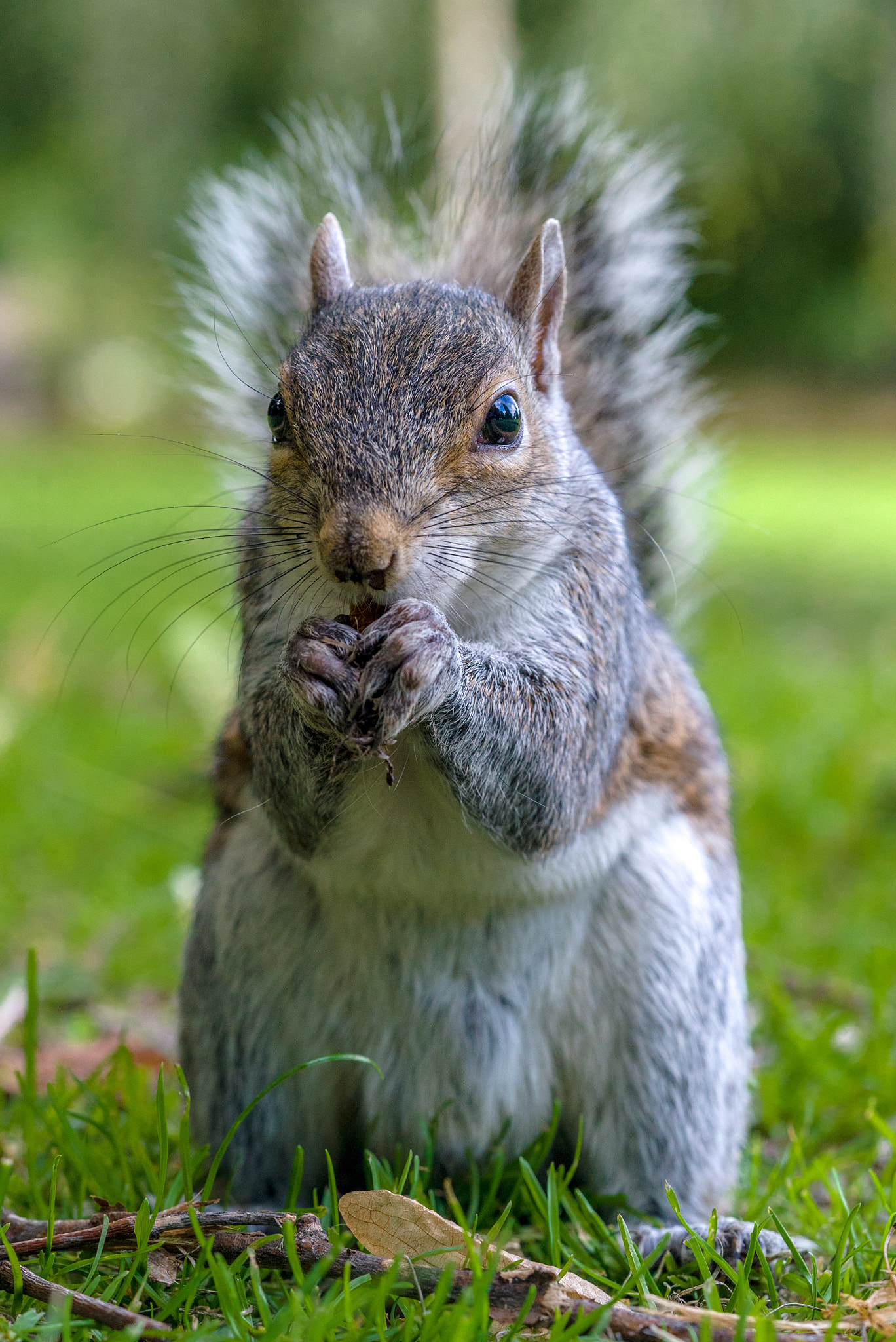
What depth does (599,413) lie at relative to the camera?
7.86 ft

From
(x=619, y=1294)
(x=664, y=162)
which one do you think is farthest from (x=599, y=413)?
(x=619, y=1294)

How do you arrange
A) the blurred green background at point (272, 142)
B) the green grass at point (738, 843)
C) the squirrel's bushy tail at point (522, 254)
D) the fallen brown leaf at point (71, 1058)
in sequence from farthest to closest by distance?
the blurred green background at point (272, 142), the squirrel's bushy tail at point (522, 254), the fallen brown leaf at point (71, 1058), the green grass at point (738, 843)

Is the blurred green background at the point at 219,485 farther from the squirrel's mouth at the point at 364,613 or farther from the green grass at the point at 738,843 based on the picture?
the squirrel's mouth at the point at 364,613

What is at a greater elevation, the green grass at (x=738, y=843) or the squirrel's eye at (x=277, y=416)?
the squirrel's eye at (x=277, y=416)

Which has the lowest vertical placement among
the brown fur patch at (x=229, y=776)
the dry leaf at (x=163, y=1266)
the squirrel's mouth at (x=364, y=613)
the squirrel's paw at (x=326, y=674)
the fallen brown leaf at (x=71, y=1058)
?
the fallen brown leaf at (x=71, y=1058)

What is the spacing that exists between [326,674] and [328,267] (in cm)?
73

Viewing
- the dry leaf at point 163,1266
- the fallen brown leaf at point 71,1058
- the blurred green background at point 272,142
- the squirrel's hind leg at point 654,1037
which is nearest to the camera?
the dry leaf at point 163,1266

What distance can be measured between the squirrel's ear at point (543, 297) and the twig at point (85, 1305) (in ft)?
4.25

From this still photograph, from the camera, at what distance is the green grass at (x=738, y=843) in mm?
1708

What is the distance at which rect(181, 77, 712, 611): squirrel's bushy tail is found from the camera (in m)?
2.38

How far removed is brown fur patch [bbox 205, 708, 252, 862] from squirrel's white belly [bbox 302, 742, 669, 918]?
0.86ft

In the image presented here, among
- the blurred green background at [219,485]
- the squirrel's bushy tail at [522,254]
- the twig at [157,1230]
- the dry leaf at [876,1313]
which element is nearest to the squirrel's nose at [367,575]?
the twig at [157,1230]

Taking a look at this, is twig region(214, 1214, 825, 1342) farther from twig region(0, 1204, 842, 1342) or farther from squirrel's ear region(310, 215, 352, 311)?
squirrel's ear region(310, 215, 352, 311)

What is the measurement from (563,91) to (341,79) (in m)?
17.7
